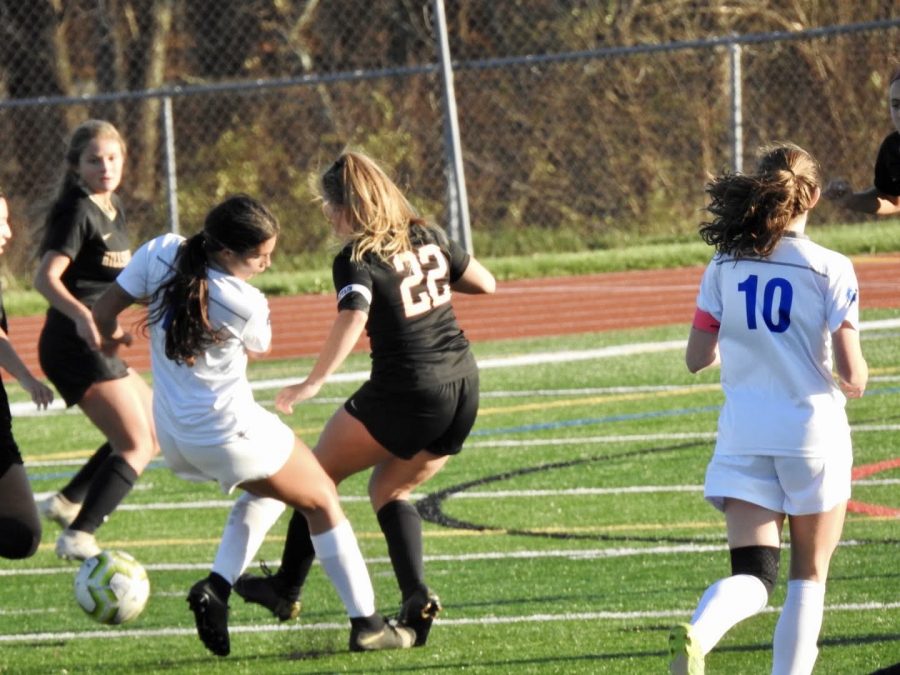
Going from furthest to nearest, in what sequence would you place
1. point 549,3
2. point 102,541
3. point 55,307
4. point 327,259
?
point 549,3 < point 327,259 < point 102,541 < point 55,307

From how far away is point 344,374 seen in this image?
14023 mm

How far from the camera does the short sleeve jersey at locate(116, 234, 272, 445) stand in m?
5.96

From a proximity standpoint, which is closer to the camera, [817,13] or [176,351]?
[176,351]

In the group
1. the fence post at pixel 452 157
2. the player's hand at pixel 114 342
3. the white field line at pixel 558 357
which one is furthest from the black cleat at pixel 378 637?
the fence post at pixel 452 157

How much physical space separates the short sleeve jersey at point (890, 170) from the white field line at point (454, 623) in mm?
1841

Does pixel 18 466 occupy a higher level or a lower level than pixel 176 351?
lower

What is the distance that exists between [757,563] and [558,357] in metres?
9.16

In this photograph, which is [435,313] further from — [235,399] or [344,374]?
[344,374]

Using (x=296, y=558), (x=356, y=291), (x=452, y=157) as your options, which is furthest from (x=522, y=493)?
(x=452, y=157)

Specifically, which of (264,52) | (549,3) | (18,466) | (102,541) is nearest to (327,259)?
(549,3)

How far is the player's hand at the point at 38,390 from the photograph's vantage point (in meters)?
6.76

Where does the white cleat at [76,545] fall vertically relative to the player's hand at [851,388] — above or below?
below

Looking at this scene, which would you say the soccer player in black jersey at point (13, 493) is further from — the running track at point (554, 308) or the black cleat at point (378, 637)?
the running track at point (554, 308)

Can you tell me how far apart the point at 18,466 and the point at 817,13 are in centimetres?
1644
